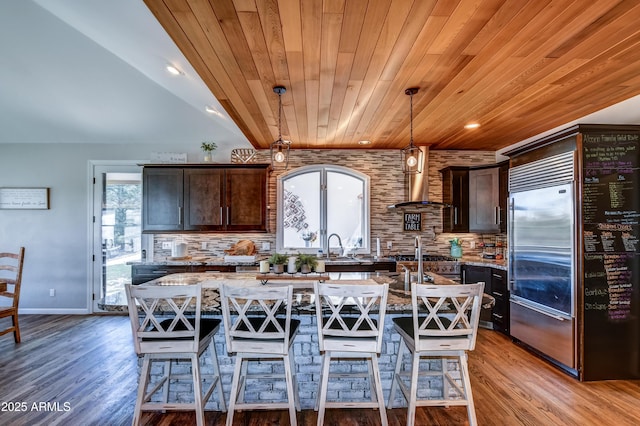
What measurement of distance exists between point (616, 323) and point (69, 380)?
16.2ft

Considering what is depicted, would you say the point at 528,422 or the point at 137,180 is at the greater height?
the point at 137,180

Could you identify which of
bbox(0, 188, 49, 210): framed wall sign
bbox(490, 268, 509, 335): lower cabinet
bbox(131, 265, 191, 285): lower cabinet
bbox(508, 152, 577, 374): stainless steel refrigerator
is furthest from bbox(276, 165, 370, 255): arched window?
bbox(0, 188, 49, 210): framed wall sign

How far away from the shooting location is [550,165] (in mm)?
3037

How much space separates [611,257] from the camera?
2.73 m

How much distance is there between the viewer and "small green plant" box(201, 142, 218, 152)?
4.54m

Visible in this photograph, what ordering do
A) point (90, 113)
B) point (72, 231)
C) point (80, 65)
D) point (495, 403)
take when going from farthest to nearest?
point (72, 231), point (90, 113), point (80, 65), point (495, 403)

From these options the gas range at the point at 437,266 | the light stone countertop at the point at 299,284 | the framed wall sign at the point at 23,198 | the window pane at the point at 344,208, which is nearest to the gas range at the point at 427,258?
the gas range at the point at 437,266

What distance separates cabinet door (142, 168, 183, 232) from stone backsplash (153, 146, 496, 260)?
0.87m

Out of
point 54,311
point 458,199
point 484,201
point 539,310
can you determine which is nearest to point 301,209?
point 458,199

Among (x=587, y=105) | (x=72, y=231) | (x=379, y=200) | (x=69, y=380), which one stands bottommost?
(x=69, y=380)

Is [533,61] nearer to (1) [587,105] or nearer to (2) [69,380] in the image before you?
(1) [587,105]

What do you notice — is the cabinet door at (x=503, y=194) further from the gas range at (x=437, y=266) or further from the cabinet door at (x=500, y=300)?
the gas range at (x=437, y=266)

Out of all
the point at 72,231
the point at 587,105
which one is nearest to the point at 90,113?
the point at 72,231

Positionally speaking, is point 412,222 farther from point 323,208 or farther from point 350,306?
point 350,306
